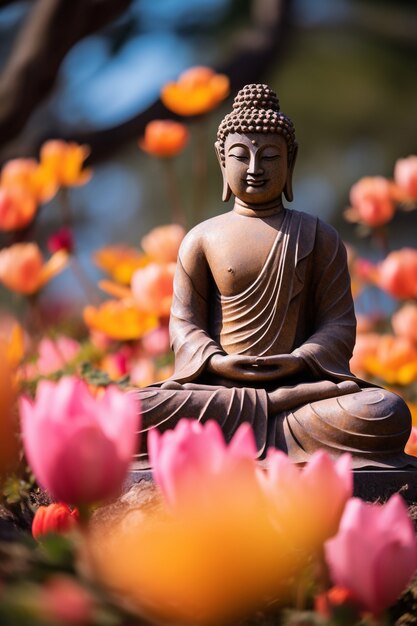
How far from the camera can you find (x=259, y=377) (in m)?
2.75

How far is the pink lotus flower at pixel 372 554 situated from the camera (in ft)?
3.52

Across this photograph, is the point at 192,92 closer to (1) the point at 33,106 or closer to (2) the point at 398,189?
(2) the point at 398,189

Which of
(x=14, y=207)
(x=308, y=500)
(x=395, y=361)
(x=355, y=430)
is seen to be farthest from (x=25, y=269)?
(x=308, y=500)

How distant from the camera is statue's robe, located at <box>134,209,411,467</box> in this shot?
8.61ft

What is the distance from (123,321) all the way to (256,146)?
897 millimetres

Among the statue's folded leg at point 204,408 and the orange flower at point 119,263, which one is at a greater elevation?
the statue's folded leg at point 204,408

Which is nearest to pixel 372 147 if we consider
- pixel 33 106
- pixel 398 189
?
pixel 33 106

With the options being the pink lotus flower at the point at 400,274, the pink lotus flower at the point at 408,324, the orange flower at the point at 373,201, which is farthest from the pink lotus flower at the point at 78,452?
the orange flower at the point at 373,201

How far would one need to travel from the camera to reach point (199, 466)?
42.3 inches

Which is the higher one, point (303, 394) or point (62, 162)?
point (62, 162)

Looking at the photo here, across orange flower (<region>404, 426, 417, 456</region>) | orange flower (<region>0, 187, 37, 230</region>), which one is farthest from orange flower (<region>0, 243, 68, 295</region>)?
orange flower (<region>404, 426, 417, 456</region>)

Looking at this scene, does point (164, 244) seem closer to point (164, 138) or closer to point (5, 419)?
point (164, 138)

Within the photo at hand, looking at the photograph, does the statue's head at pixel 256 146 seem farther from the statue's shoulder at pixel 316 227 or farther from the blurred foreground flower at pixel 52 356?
the blurred foreground flower at pixel 52 356

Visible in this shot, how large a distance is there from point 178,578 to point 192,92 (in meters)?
3.15
